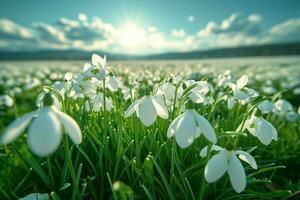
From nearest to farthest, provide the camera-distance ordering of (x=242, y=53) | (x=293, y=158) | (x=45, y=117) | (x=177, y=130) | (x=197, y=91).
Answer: (x=45, y=117)
(x=177, y=130)
(x=197, y=91)
(x=293, y=158)
(x=242, y=53)

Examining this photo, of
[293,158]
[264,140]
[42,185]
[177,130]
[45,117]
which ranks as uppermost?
[45,117]

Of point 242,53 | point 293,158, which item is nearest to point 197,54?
point 242,53

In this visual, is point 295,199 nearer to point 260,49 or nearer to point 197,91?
point 197,91

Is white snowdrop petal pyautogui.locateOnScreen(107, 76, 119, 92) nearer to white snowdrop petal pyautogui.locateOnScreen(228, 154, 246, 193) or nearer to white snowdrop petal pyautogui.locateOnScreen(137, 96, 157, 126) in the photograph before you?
white snowdrop petal pyautogui.locateOnScreen(137, 96, 157, 126)

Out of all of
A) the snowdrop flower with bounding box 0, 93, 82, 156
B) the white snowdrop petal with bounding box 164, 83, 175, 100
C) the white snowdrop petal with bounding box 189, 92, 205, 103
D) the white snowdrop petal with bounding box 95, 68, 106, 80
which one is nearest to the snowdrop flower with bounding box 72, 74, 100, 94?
the white snowdrop petal with bounding box 95, 68, 106, 80

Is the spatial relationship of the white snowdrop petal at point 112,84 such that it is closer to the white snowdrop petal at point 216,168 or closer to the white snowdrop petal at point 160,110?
the white snowdrop petal at point 160,110

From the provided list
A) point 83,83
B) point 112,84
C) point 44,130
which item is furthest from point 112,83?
point 44,130

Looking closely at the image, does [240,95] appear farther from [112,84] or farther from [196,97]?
[112,84]
